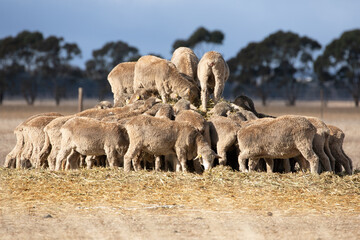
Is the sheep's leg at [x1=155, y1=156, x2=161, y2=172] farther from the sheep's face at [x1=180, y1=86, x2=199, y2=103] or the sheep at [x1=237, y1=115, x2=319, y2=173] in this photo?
→ the sheep's face at [x1=180, y1=86, x2=199, y2=103]

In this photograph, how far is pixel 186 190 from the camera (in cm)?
1027

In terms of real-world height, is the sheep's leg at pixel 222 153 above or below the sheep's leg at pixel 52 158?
above

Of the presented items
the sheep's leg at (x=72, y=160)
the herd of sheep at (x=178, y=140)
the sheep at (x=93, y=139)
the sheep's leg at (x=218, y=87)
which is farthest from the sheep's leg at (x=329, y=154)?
the sheep's leg at (x=72, y=160)

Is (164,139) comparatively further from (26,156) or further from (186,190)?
(26,156)

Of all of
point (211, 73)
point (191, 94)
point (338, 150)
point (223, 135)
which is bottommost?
point (338, 150)

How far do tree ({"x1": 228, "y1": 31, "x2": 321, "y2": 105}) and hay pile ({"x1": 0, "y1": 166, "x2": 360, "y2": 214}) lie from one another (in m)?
65.6

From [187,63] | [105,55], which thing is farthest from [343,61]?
[187,63]

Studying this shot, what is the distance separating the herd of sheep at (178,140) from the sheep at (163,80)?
720 millimetres

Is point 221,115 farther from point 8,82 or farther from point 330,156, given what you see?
point 8,82

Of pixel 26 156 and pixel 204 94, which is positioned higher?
pixel 204 94

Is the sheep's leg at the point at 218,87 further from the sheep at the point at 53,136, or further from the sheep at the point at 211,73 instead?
the sheep at the point at 53,136

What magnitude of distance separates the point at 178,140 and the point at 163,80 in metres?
3.97

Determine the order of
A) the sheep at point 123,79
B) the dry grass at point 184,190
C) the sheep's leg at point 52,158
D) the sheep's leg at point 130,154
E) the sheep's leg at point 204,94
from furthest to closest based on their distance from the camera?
the sheep at point 123,79
the sheep's leg at point 204,94
the sheep's leg at point 52,158
the sheep's leg at point 130,154
the dry grass at point 184,190

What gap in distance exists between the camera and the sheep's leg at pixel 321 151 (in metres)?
11.9
